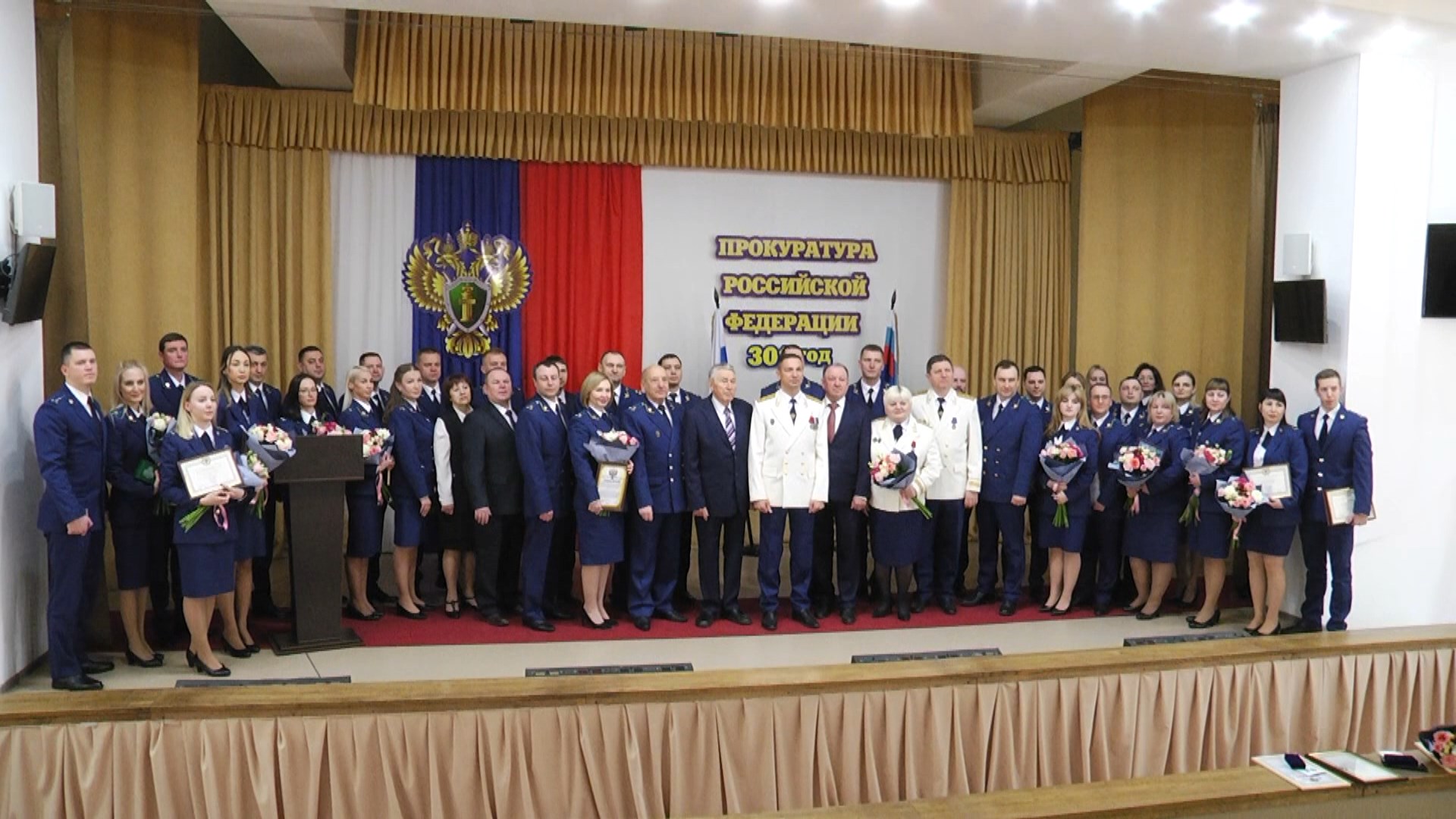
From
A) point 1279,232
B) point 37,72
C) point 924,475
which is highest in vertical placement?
point 37,72

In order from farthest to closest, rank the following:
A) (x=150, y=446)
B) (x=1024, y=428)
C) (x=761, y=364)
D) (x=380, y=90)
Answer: (x=761, y=364) < (x=380, y=90) < (x=1024, y=428) < (x=150, y=446)

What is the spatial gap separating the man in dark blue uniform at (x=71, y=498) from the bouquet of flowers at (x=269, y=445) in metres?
0.64

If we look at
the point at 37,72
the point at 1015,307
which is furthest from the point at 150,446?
the point at 1015,307

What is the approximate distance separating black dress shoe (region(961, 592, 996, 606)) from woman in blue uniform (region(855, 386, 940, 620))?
21.3 inches

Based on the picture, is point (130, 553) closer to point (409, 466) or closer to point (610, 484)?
point (409, 466)

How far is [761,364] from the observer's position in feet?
30.0

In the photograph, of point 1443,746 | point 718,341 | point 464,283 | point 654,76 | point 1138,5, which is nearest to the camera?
point 1443,746

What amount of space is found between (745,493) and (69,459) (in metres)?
3.29

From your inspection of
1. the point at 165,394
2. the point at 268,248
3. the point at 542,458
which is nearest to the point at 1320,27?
the point at 542,458

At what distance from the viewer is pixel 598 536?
620cm

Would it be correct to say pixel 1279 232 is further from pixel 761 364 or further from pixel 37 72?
pixel 37 72

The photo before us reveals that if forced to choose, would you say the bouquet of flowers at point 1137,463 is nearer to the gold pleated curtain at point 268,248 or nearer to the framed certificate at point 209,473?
the framed certificate at point 209,473

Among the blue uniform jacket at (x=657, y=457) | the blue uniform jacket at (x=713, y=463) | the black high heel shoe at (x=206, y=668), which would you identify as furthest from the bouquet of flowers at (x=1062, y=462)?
the black high heel shoe at (x=206, y=668)

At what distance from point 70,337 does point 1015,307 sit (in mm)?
6883
